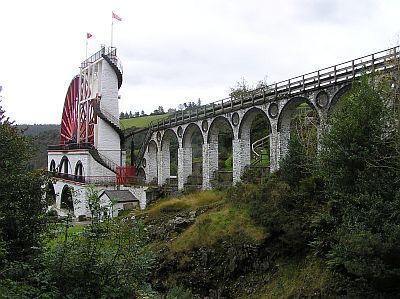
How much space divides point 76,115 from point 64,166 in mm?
5321

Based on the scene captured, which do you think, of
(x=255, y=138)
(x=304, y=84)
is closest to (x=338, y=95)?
(x=304, y=84)

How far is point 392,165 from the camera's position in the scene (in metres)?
12.6

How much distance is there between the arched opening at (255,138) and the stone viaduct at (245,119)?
0.05 metres

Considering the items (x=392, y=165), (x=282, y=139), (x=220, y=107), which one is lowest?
(x=392, y=165)

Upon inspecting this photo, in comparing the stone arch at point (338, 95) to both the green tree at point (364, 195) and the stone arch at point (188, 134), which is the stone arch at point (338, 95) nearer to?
the green tree at point (364, 195)

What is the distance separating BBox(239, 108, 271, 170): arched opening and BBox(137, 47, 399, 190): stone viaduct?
0.05 m

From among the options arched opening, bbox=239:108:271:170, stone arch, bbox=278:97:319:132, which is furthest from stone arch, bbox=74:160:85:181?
stone arch, bbox=278:97:319:132

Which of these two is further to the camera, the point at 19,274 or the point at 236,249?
the point at 236,249

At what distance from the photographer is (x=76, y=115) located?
42312mm

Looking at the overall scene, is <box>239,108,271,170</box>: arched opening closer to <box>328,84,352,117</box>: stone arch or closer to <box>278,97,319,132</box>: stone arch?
<box>278,97,319,132</box>: stone arch

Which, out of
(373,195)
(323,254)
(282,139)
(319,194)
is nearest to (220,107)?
(282,139)

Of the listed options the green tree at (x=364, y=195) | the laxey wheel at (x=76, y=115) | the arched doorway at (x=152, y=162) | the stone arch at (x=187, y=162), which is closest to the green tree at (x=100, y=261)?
the green tree at (x=364, y=195)

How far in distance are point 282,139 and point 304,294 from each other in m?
Answer: 9.77

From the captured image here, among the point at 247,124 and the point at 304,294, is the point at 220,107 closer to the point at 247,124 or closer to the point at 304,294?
the point at 247,124
